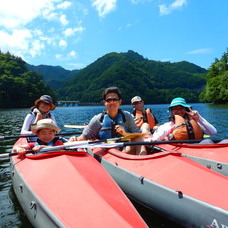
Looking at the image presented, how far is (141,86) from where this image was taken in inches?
5846

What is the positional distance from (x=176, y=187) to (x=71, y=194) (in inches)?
59.4

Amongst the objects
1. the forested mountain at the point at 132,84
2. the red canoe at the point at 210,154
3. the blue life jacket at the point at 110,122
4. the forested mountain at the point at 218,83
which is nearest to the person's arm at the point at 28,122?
the blue life jacket at the point at 110,122

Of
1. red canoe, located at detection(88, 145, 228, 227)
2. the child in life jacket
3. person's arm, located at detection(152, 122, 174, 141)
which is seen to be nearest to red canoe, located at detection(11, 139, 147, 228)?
the child in life jacket

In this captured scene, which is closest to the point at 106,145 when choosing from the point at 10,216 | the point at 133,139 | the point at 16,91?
the point at 133,139

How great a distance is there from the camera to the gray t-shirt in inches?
208

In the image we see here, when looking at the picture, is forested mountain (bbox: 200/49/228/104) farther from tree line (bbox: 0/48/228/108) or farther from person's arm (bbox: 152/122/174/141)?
person's arm (bbox: 152/122/174/141)

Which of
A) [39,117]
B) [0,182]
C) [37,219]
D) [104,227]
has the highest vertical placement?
[39,117]

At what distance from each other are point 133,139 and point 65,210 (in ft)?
9.09

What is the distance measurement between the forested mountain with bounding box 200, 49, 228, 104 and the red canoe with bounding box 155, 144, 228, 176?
168 ft

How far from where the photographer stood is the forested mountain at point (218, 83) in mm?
52438

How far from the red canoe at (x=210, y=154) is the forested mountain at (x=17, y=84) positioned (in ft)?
214

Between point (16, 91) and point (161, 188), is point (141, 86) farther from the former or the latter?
point (161, 188)

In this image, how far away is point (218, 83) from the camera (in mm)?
56625

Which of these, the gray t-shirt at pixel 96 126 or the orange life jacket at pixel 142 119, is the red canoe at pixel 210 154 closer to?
the gray t-shirt at pixel 96 126
